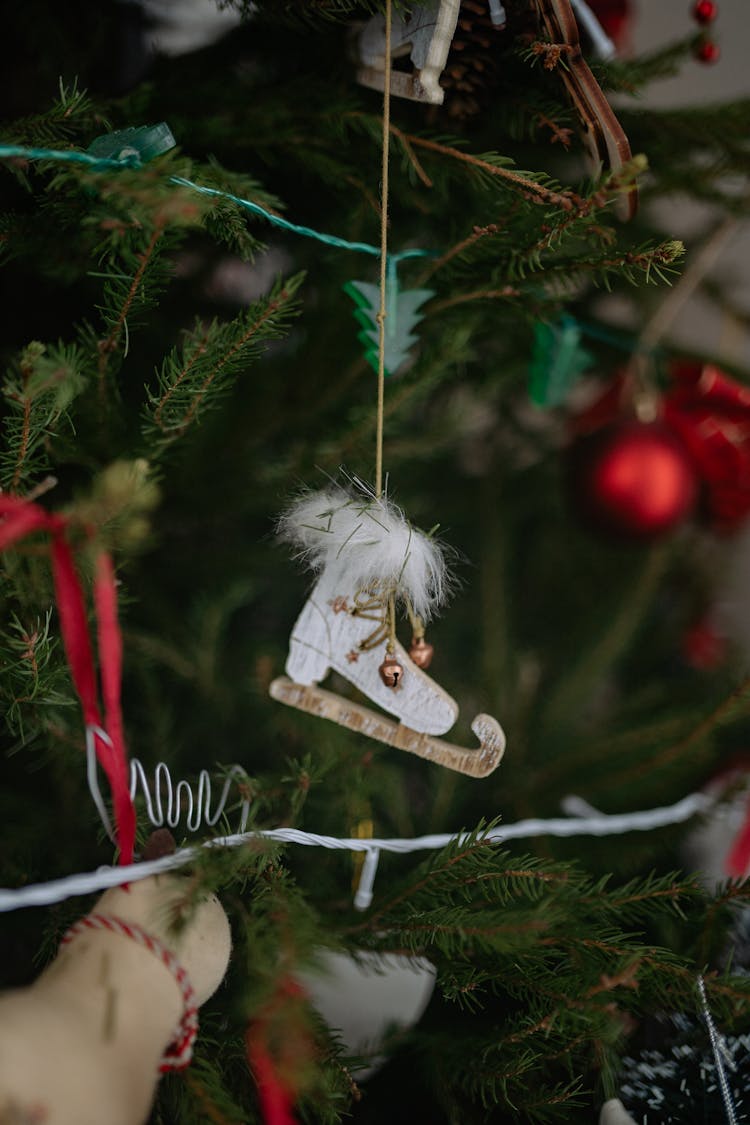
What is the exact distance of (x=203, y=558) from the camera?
0.81 metres

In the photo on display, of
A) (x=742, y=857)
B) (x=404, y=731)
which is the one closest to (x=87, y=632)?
(x=404, y=731)

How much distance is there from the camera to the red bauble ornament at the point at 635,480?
84cm

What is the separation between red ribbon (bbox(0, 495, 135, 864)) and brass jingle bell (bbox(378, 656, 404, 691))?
6.6 inches

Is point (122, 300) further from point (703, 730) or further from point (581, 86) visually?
point (703, 730)

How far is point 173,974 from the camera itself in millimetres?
417

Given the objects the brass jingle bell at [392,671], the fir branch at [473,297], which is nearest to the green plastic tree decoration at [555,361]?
the fir branch at [473,297]

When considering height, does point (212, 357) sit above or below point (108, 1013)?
above

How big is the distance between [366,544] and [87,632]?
163 mm

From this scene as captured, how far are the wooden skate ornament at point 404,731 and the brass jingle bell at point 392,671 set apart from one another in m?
0.03

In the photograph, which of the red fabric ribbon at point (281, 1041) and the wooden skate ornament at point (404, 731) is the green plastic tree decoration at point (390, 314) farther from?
the red fabric ribbon at point (281, 1041)

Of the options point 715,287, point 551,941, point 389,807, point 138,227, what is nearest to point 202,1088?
point 551,941

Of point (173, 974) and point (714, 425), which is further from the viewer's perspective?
point (714, 425)

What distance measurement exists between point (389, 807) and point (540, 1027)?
29 centimetres

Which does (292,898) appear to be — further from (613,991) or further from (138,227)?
(138,227)
